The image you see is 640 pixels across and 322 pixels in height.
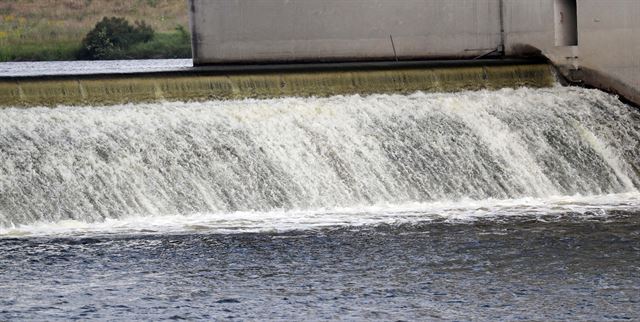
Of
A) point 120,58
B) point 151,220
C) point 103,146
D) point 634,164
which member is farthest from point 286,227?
point 120,58

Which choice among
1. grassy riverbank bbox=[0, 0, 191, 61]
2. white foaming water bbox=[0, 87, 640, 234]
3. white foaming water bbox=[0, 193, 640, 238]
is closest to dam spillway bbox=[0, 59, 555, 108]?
white foaming water bbox=[0, 87, 640, 234]

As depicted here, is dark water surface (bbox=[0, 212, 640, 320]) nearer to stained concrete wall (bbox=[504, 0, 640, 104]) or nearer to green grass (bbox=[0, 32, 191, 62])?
stained concrete wall (bbox=[504, 0, 640, 104])

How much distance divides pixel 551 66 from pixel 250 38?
4.72 m

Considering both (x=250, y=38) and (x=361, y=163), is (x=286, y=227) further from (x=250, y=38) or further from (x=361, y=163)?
(x=250, y=38)

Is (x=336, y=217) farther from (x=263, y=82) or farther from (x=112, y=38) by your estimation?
(x=112, y=38)

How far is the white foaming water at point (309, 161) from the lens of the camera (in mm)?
15516

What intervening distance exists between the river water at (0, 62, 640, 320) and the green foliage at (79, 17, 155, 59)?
26285mm

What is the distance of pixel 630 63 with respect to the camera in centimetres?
1934

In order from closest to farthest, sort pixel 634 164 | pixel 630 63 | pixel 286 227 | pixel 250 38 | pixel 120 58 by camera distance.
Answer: pixel 286 227 < pixel 634 164 < pixel 630 63 < pixel 250 38 < pixel 120 58

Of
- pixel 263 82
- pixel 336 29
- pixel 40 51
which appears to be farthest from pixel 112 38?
pixel 263 82

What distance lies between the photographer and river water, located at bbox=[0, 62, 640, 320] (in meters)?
10.9

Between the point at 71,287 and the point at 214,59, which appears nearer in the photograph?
the point at 71,287

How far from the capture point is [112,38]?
45.3 meters

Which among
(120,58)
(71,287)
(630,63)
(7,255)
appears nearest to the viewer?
(71,287)
